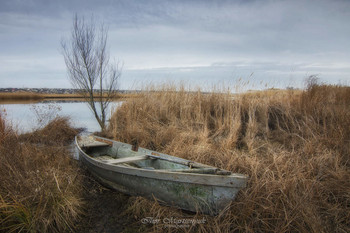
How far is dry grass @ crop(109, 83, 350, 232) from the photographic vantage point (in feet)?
9.64

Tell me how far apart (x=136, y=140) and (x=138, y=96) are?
3.08 metres

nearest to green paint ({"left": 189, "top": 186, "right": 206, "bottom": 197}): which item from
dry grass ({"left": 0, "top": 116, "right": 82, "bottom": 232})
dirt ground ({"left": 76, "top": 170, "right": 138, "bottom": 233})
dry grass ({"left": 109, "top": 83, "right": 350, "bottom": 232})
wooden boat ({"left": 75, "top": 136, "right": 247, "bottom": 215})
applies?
wooden boat ({"left": 75, "top": 136, "right": 247, "bottom": 215})

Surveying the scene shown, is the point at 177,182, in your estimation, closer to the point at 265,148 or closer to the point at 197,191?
the point at 197,191

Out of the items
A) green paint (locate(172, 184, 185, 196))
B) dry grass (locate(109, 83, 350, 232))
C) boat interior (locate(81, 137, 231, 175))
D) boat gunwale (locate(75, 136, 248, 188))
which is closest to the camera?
boat gunwale (locate(75, 136, 248, 188))

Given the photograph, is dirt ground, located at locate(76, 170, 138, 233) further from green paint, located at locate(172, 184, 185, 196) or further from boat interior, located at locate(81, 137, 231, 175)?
green paint, located at locate(172, 184, 185, 196)

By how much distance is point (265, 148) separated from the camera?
18.0 feet

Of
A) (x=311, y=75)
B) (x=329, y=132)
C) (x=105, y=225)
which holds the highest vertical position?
(x=311, y=75)

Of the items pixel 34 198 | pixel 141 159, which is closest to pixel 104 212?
pixel 34 198

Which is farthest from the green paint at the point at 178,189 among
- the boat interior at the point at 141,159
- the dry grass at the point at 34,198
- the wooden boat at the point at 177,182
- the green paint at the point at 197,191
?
the dry grass at the point at 34,198

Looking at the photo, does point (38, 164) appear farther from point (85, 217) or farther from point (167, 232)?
point (167, 232)

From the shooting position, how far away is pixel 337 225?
2830 mm

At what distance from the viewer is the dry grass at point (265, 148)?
2.94 meters

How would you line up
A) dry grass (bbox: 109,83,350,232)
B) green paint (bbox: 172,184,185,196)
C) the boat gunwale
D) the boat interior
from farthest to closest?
the boat interior
green paint (bbox: 172,184,185,196)
dry grass (bbox: 109,83,350,232)
the boat gunwale

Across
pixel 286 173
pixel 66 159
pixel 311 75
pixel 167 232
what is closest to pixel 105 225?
pixel 167 232
